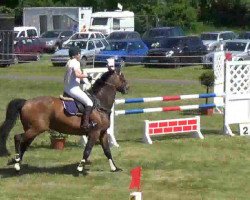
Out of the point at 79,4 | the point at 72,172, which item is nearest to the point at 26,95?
the point at 72,172

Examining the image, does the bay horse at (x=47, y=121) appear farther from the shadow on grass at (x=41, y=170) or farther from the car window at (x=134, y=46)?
the car window at (x=134, y=46)

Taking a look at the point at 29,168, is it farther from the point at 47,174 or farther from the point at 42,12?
the point at 42,12

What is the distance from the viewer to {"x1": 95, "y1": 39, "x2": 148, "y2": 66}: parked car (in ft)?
132

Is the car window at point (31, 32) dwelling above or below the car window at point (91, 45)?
below

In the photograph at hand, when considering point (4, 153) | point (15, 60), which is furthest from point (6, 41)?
point (4, 153)

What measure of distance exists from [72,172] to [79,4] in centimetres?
6025

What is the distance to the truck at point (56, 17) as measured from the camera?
58.7m

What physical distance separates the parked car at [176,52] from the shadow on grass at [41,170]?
2573cm

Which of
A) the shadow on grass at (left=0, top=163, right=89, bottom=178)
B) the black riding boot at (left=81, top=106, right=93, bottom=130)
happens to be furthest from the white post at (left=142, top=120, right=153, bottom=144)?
the black riding boot at (left=81, top=106, right=93, bottom=130)

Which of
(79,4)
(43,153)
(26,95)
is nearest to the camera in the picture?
(43,153)

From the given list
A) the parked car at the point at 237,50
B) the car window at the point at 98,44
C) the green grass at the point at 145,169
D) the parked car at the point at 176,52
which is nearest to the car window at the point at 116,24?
the car window at the point at 98,44

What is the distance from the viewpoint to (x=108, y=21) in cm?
5734

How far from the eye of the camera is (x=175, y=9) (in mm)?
65562

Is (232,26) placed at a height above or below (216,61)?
below
